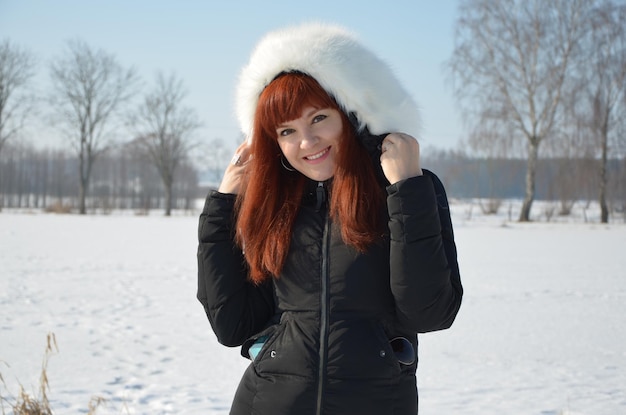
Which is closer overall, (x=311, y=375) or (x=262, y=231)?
(x=311, y=375)

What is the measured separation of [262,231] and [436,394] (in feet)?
10.0

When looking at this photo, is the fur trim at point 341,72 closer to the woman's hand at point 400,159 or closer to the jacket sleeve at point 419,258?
the woman's hand at point 400,159

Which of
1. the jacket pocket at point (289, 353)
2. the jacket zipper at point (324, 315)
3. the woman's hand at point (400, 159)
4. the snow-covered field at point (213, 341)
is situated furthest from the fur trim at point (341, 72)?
the snow-covered field at point (213, 341)

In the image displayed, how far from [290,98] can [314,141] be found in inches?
5.5

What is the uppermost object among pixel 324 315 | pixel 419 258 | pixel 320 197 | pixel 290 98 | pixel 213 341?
pixel 290 98

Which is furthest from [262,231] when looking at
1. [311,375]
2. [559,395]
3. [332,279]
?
[559,395]

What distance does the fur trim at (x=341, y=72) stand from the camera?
1481 mm

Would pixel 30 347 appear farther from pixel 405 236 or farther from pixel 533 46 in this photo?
pixel 533 46

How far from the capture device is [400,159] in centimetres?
138

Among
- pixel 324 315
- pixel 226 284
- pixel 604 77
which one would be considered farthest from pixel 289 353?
pixel 604 77

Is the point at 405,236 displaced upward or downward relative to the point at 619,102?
downward

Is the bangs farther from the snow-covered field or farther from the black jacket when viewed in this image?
the snow-covered field

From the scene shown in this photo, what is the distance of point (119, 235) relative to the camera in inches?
675

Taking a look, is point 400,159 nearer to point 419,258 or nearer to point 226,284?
point 419,258
